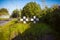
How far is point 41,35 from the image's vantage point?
159 inches

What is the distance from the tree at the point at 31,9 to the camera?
4.12 m

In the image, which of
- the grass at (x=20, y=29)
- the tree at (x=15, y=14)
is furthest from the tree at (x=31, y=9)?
the grass at (x=20, y=29)

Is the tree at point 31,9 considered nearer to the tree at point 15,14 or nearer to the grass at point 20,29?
the tree at point 15,14

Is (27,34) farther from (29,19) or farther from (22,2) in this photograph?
(22,2)

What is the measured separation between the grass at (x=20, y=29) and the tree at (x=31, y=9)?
0.32m

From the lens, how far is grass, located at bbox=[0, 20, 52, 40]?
13.2ft

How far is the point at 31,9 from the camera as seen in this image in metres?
4.19

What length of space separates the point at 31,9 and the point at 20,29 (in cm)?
72

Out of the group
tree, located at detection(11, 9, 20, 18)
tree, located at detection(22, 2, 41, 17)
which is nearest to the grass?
tree, located at detection(11, 9, 20, 18)

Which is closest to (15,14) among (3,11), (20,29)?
(3,11)

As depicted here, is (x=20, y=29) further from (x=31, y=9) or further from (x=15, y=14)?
(x=31, y=9)

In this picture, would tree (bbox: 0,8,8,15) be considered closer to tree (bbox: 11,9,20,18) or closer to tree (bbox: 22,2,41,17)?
tree (bbox: 11,9,20,18)

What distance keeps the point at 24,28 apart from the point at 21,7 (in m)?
0.66

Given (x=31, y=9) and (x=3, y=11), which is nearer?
(x=3, y=11)
